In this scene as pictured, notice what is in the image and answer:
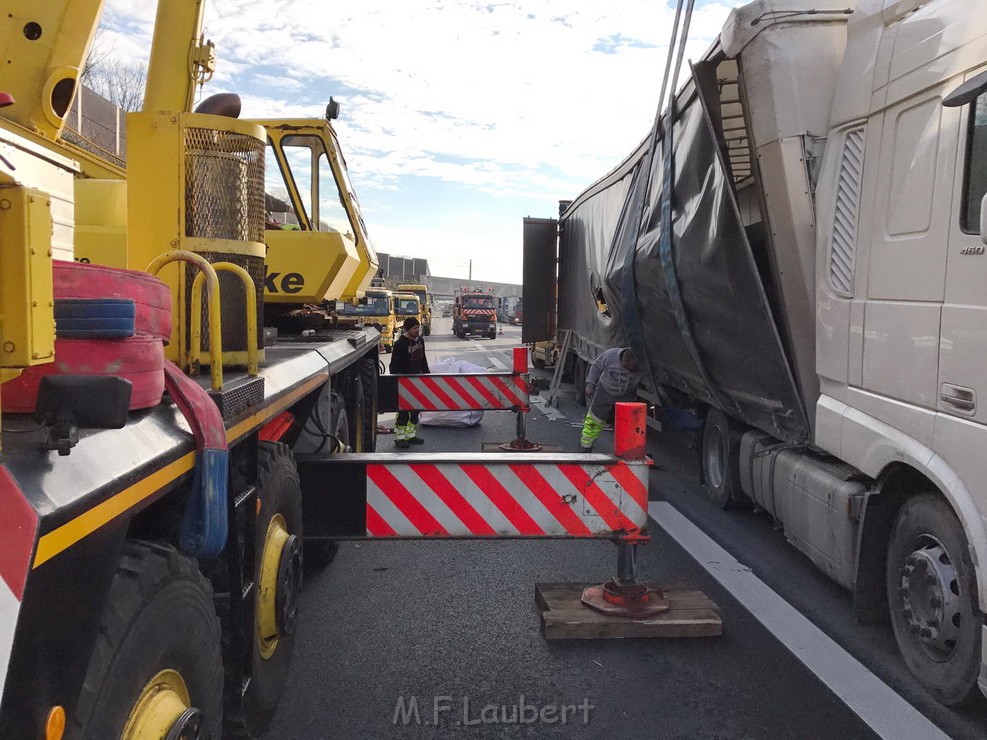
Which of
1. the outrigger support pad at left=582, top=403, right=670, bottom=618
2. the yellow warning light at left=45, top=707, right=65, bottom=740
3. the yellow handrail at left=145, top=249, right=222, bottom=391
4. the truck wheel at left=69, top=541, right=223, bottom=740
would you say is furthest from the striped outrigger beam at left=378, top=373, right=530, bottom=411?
the yellow warning light at left=45, top=707, right=65, bottom=740

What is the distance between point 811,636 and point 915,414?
139cm

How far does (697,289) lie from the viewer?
5.90 meters

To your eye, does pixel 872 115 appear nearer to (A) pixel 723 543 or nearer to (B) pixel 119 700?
(A) pixel 723 543

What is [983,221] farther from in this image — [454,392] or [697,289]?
[454,392]

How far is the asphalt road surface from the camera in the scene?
11.6 ft

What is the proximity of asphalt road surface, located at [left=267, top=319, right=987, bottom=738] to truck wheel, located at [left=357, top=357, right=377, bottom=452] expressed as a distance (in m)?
1.88

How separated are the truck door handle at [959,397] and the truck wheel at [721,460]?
9.74 ft

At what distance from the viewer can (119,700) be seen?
5.84ft

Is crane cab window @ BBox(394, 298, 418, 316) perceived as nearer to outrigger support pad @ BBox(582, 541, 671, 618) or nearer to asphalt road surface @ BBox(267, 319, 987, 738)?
asphalt road surface @ BBox(267, 319, 987, 738)

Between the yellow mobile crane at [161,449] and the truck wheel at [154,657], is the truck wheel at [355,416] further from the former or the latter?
the truck wheel at [154,657]

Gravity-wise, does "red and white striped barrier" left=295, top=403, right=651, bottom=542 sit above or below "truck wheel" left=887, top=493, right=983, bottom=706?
above

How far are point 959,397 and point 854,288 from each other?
1058 mm

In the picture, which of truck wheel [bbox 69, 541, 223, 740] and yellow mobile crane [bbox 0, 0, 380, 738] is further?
truck wheel [bbox 69, 541, 223, 740]

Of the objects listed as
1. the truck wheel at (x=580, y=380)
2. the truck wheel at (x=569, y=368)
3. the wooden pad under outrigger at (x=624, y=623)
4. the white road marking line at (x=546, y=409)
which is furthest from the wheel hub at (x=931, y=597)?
the truck wheel at (x=569, y=368)
